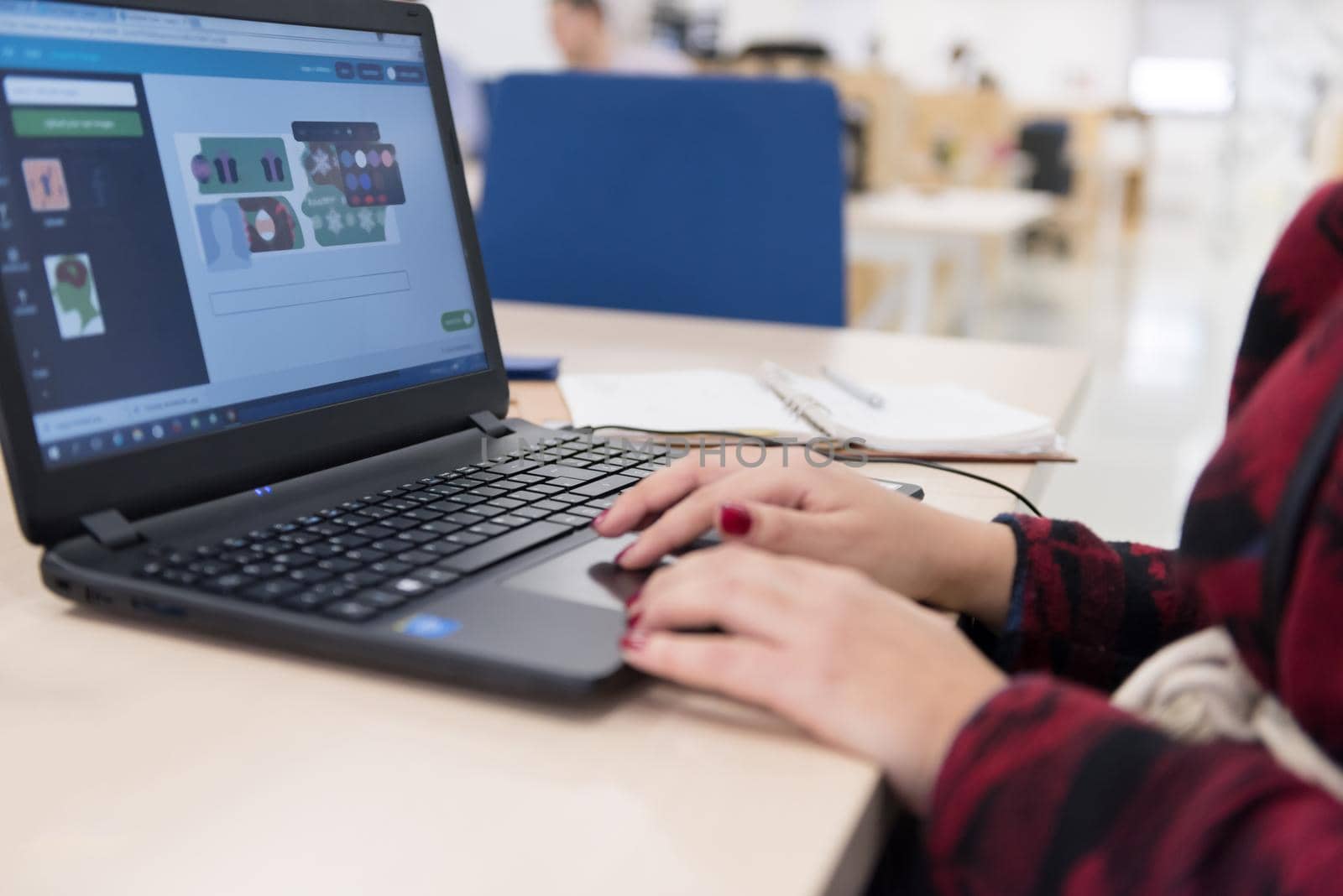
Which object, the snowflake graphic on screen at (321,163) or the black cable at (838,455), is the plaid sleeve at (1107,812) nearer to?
the black cable at (838,455)

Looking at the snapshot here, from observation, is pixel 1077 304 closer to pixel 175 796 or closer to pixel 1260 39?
pixel 1260 39

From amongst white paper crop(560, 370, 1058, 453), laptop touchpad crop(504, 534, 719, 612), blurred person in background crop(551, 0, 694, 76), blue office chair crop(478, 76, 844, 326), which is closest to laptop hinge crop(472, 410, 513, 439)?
white paper crop(560, 370, 1058, 453)

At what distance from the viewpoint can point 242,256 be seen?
24.7 inches

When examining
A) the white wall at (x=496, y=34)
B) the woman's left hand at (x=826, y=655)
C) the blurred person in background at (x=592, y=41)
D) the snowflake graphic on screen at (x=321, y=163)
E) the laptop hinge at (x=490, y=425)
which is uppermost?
the white wall at (x=496, y=34)

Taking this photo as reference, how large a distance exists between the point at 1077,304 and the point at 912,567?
538 cm

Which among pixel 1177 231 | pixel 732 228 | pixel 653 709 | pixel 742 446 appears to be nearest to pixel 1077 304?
pixel 1177 231

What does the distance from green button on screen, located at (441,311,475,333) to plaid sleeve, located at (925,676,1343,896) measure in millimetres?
480

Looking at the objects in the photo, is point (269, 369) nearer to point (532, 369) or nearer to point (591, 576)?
point (591, 576)

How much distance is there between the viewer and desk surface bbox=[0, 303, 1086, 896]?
36cm

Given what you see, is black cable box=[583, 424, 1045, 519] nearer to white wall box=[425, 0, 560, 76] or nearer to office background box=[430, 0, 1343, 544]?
office background box=[430, 0, 1343, 544]

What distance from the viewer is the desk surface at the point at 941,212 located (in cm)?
291

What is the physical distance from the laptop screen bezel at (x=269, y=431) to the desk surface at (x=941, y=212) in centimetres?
221

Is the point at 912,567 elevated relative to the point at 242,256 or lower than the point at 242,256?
lower

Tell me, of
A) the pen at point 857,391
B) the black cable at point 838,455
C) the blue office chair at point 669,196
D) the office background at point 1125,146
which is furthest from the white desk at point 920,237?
the black cable at point 838,455
